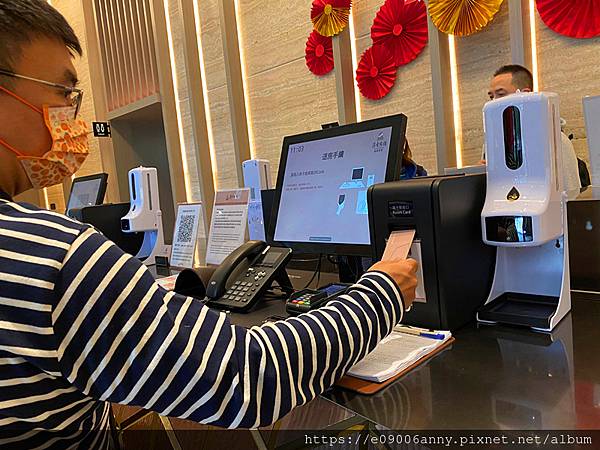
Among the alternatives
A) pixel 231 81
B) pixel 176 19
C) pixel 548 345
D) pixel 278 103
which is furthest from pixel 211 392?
pixel 176 19

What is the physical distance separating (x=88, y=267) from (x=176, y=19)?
438 cm

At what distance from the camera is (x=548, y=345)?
2.71 feet

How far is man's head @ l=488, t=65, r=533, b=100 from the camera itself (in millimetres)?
2188

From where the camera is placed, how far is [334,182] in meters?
1.21

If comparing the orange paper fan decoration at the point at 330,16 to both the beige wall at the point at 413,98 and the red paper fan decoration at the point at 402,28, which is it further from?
the red paper fan decoration at the point at 402,28

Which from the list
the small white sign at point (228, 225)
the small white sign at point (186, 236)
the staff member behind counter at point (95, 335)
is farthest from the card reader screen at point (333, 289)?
the small white sign at point (186, 236)

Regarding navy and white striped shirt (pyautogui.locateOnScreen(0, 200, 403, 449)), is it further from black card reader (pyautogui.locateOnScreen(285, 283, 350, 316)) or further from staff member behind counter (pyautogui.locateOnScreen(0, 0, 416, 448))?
black card reader (pyautogui.locateOnScreen(285, 283, 350, 316))

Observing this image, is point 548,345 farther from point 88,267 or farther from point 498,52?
point 498,52

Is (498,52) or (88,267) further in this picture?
(498,52)

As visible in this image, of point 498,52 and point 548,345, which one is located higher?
point 498,52

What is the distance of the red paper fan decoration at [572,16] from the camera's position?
2160 mm

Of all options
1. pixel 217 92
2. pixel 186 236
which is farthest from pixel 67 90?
pixel 217 92

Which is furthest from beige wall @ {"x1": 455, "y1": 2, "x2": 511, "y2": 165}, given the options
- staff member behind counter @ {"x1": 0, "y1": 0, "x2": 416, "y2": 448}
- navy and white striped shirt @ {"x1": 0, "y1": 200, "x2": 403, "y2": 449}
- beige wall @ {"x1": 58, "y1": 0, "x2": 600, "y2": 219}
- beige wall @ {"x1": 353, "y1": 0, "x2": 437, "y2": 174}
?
navy and white striped shirt @ {"x1": 0, "y1": 200, "x2": 403, "y2": 449}

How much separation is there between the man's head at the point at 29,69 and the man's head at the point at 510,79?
6.47 ft
